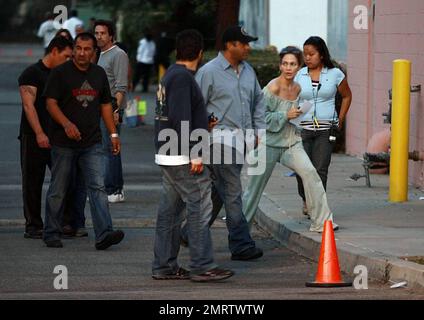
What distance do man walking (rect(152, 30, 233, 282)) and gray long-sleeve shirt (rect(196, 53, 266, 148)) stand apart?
0.79 m

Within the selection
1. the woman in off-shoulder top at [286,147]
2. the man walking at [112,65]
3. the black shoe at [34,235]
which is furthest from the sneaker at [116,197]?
the woman in off-shoulder top at [286,147]

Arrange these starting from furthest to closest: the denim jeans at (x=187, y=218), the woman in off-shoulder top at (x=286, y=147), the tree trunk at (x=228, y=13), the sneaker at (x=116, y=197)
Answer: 1. the tree trunk at (x=228, y=13)
2. the sneaker at (x=116, y=197)
3. the woman in off-shoulder top at (x=286, y=147)
4. the denim jeans at (x=187, y=218)

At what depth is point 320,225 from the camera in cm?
1177

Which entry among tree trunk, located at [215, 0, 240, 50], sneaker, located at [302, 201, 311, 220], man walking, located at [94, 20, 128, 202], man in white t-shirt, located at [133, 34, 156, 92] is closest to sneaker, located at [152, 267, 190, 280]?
sneaker, located at [302, 201, 311, 220]

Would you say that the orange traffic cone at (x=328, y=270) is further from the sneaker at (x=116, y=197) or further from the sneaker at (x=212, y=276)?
the sneaker at (x=116, y=197)

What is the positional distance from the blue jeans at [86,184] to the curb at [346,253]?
169cm

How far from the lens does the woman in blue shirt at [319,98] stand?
12.7 metres

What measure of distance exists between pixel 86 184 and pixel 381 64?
22.0ft

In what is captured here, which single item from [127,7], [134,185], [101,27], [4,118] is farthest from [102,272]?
[127,7]

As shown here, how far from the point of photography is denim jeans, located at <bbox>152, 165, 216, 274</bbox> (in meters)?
9.94

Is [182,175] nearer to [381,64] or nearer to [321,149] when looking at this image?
[321,149]

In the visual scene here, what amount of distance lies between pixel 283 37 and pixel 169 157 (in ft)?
59.3

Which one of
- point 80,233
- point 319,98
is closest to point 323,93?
point 319,98

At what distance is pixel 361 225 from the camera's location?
484 inches
